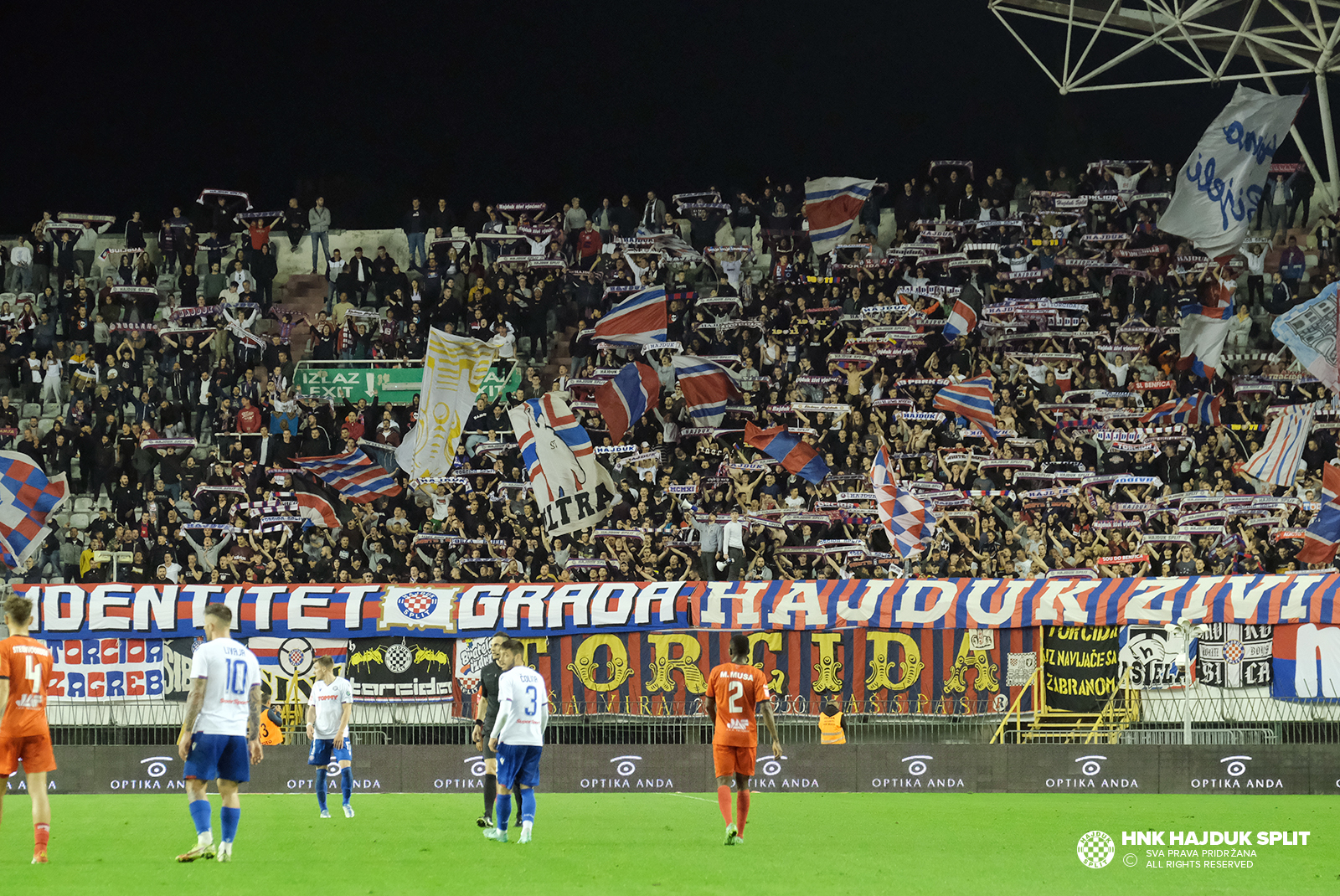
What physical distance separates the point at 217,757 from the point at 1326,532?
20.4 m

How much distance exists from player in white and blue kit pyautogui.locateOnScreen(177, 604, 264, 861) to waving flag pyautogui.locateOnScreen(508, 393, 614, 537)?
1700cm

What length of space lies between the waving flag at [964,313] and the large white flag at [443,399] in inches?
376

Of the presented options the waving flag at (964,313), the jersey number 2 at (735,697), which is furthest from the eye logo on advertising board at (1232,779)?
the waving flag at (964,313)

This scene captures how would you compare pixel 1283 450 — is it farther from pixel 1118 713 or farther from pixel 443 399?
pixel 443 399

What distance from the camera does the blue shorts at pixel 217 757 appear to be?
11758 millimetres

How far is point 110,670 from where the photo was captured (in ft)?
83.1

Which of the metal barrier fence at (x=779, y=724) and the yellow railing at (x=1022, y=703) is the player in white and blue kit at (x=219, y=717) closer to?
the metal barrier fence at (x=779, y=724)

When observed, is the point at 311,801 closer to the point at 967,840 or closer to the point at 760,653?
the point at 760,653

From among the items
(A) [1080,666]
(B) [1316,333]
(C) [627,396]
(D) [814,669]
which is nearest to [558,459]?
(C) [627,396]

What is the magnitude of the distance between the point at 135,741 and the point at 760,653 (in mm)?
10330

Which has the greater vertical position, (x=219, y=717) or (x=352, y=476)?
(x=352, y=476)

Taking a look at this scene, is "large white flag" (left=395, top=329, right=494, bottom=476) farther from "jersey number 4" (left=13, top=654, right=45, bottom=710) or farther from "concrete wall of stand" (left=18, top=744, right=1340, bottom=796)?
"jersey number 4" (left=13, top=654, right=45, bottom=710)

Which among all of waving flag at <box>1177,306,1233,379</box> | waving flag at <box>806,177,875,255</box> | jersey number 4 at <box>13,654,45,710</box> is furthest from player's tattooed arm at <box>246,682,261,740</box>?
waving flag at <box>806,177,875,255</box>

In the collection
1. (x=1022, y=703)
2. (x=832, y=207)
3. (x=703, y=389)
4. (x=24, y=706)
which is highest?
(x=832, y=207)
